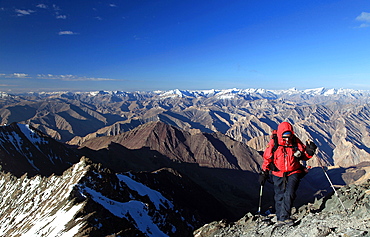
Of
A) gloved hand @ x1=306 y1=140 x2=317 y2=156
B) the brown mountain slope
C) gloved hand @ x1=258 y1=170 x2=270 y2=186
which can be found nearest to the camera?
gloved hand @ x1=306 y1=140 x2=317 y2=156

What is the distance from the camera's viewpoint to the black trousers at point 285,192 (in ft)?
30.9

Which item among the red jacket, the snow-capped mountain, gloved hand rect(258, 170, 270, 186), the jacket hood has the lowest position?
the snow-capped mountain

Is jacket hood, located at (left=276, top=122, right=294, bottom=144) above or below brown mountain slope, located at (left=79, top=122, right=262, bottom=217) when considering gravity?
above

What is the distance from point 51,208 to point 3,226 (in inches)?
653

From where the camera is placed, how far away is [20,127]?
95.0 metres

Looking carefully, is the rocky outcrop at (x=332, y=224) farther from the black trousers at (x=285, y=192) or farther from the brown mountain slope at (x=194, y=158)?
the brown mountain slope at (x=194, y=158)

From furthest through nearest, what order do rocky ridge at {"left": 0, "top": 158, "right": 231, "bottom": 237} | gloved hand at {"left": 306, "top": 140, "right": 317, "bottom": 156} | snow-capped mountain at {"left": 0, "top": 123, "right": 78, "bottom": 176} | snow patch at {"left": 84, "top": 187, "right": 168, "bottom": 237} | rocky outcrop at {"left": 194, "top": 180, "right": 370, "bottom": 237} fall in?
1. snow-capped mountain at {"left": 0, "top": 123, "right": 78, "bottom": 176}
2. snow patch at {"left": 84, "top": 187, "right": 168, "bottom": 237}
3. rocky ridge at {"left": 0, "top": 158, "right": 231, "bottom": 237}
4. gloved hand at {"left": 306, "top": 140, "right": 317, "bottom": 156}
5. rocky outcrop at {"left": 194, "top": 180, "right": 370, "bottom": 237}

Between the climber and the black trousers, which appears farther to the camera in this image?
the black trousers

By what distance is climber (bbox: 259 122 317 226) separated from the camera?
9070 millimetres

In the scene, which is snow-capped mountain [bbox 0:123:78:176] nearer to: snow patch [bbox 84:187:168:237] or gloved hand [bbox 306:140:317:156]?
snow patch [bbox 84:187:168:237]

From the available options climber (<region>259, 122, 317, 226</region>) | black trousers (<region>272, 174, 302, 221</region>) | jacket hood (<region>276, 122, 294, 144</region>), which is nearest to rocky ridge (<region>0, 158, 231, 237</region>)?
black trousers (<region>272, 174, 302, 221</region>)

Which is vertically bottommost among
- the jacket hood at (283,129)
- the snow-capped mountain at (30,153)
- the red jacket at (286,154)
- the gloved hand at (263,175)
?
the snow-capped mountain at (30,153)

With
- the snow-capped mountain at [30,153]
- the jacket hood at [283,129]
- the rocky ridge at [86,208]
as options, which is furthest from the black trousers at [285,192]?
the snow-capped mountain at [30,153]

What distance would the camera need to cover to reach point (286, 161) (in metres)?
9.22
